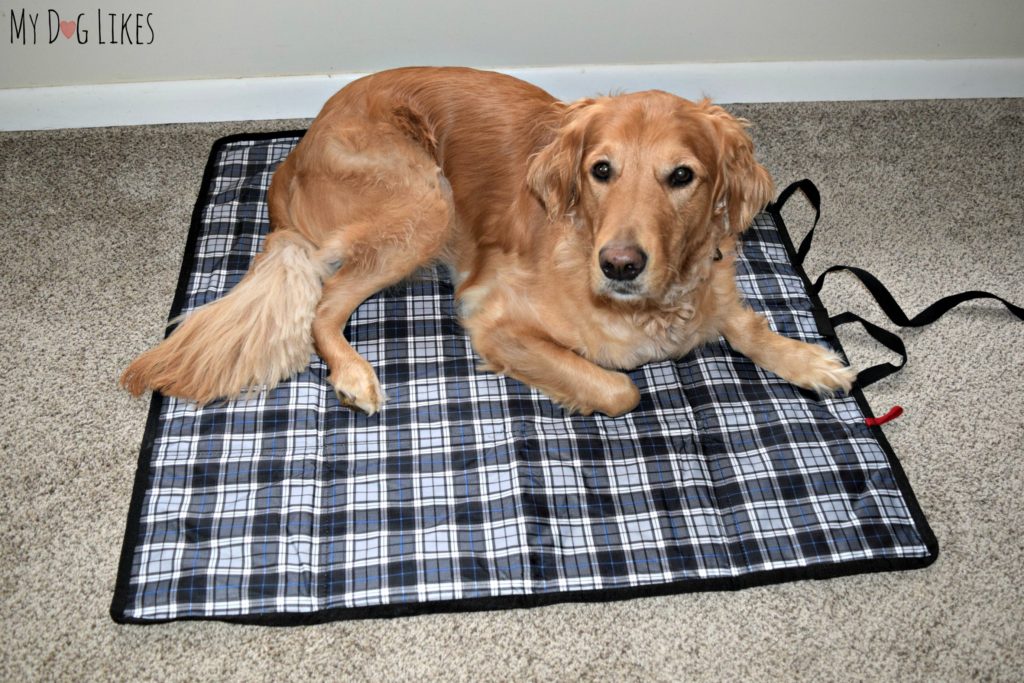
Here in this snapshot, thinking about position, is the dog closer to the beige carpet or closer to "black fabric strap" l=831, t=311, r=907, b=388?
"black fabric strap" l=831, t=311, r=907, b=388

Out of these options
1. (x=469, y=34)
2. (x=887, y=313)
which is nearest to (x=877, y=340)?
(x=887, y=313)

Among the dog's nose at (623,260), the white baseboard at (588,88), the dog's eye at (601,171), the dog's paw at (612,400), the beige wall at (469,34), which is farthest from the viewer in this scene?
the white baseboard at (588,88)

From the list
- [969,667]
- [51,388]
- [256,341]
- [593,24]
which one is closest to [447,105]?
[256,341]

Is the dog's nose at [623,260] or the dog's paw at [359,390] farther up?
the dog's nose at [623,260]

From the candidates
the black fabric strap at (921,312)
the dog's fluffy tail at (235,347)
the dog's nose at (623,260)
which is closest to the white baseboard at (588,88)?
the black fabric strap at (921,312)

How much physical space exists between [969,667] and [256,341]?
6.14 feet

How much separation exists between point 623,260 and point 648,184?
0.64 feet

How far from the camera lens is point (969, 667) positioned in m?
1.83

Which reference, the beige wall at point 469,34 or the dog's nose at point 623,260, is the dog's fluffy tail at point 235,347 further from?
the beige wall at point 469,34

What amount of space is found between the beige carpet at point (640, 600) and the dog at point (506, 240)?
325mm

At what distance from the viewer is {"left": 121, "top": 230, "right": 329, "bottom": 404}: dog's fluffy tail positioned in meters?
2.24

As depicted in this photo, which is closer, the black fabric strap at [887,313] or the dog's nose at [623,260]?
the dog's nose at [623,260]

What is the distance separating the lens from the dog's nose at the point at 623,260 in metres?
1.83

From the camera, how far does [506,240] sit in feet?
7.80
